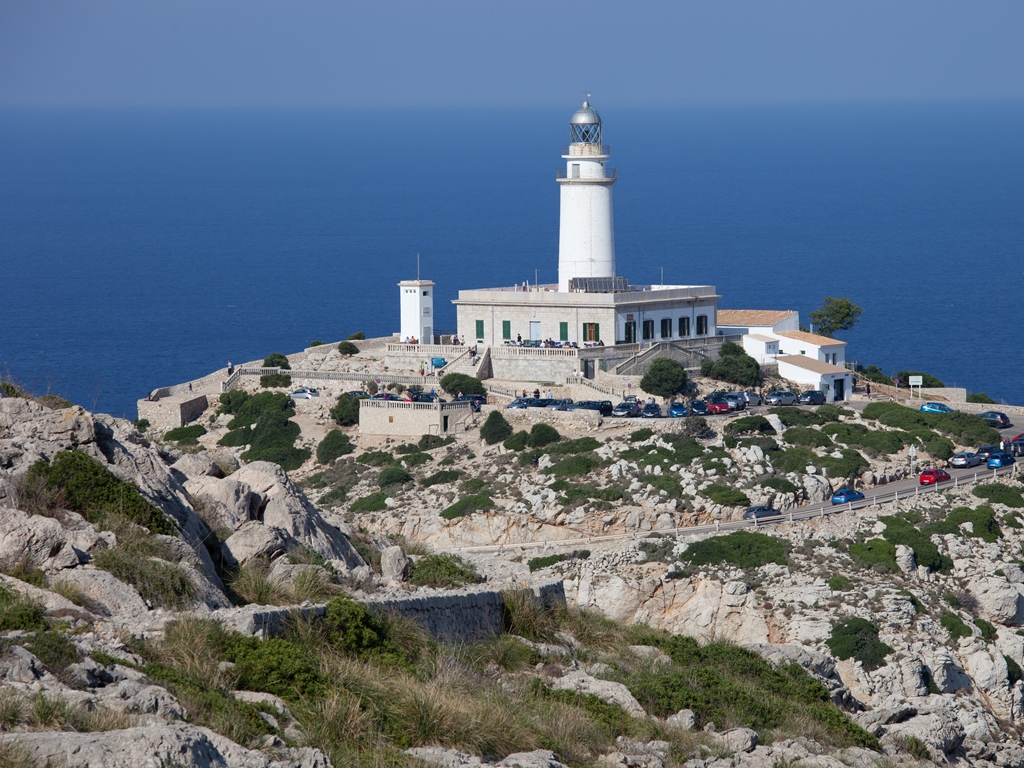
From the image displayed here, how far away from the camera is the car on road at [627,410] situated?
4822 centimetres

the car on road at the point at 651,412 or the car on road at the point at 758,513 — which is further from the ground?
the car on road at the point at 651,412

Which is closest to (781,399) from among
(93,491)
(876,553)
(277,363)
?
(876,553)

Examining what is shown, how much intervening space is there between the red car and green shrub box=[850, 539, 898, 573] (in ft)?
19.5

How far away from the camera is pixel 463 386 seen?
51250mm

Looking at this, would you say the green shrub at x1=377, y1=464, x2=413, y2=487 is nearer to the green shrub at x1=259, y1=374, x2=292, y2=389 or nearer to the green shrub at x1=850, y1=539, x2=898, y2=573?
the green shrub at x1=259, y1=374, x2=292, y2=389

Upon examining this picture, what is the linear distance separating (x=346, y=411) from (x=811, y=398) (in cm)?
1537

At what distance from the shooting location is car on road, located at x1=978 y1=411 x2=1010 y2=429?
50.0m

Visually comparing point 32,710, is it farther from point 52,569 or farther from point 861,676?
point 861,676

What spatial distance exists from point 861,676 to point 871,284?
105 metres

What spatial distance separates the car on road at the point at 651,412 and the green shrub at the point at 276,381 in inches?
534

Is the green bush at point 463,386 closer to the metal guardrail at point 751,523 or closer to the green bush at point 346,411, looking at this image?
the green bush at point 346,411

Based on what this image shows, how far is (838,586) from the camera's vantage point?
3569cm

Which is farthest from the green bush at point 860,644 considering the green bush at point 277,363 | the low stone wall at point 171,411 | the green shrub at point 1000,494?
the green bush at point 277,363

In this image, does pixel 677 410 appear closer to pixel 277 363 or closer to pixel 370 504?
pixel 370 504
